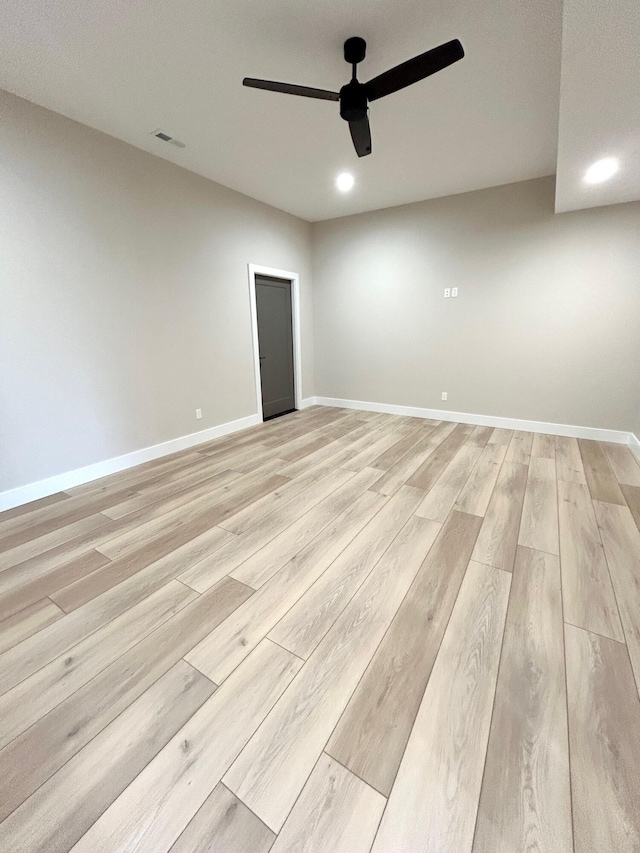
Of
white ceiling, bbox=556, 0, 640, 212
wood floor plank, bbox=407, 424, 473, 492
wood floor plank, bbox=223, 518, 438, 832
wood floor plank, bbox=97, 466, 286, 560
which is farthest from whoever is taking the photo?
wood floor plank, bbox=407, 424, 473, 492

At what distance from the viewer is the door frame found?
4336 millimetres

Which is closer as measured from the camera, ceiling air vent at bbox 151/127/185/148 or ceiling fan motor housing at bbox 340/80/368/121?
ceiling fan motor housing at bbox 340/80/368/121

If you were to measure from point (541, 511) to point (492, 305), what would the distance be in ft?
9.16

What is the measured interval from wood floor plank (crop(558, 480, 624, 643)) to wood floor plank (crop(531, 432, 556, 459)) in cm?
95

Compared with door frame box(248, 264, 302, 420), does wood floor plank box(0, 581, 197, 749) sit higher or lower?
lower

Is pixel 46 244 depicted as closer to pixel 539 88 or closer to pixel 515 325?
pixel 539 88

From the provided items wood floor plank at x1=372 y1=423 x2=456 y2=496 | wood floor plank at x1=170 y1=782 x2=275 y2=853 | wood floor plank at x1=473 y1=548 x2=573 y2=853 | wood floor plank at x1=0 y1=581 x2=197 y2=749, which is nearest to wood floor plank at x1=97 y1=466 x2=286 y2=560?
wood floor plank at x1=0 y1=581 x2=197 y2=749

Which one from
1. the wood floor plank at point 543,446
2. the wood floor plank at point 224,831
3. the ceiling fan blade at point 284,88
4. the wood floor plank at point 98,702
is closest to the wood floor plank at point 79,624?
the wood floor plank at point 98,702

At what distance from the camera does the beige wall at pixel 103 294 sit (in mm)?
2449

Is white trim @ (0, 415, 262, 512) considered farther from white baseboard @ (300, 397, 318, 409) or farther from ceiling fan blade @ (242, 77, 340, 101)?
ceiling fan blade @ (242, 77, 340, 101)

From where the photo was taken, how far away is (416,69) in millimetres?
1656

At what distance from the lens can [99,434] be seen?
3.03 meters

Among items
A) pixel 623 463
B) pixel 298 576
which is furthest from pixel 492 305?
pixel 298 576

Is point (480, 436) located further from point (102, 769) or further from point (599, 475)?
point (102, 769)
